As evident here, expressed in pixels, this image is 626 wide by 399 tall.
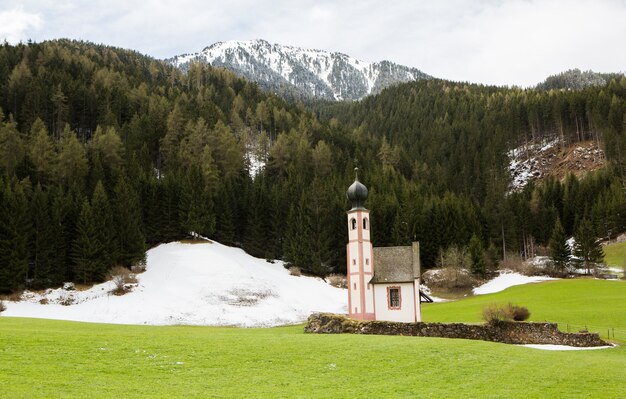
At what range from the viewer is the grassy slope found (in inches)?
3422

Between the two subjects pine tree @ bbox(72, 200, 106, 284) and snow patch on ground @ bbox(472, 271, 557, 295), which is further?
snow patch on ground @ bbox(472, 271, 557, 295)

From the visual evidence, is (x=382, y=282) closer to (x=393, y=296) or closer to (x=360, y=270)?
(x=393, y=296)

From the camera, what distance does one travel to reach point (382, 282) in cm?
4503

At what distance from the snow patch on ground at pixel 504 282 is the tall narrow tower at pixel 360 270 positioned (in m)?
37.3

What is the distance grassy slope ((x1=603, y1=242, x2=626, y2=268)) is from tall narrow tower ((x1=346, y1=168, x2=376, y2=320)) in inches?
2285

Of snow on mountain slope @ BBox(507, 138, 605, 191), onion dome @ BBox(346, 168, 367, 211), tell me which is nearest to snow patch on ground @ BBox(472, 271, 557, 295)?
onion dome @ BBox(346, 168, 367, 211)

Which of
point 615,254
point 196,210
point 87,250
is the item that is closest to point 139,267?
point 87,250

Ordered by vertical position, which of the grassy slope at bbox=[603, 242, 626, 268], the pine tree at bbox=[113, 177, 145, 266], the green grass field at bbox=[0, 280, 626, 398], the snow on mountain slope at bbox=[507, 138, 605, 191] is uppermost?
the snow on mountain slope at bbox=[507, 138, 605, 191]

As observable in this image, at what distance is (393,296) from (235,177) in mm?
58622

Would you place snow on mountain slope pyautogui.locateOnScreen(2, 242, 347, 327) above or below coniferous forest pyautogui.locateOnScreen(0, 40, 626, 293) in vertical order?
below

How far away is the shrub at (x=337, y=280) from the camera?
258 ft

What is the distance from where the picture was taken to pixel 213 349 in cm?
2433

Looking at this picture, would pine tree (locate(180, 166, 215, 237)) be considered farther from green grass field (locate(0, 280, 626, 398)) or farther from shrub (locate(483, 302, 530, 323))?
green grass field (locate(0, 280, 626, 398))

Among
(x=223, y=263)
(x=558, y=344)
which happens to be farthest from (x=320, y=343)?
(x=223, y=263)
